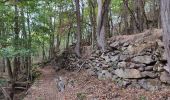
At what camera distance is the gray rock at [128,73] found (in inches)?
336

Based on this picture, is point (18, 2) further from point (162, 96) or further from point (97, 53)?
point (162, 96)

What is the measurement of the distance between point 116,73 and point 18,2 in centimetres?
744

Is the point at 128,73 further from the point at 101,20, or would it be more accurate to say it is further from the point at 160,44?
the point at 101,20

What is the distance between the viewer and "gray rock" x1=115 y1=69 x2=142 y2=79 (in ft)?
28.0

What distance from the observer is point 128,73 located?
355 inches

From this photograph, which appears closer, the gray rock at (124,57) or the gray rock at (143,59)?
the gray rock at (143,59)

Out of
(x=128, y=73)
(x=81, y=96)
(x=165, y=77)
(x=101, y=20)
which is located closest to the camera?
(x=165, y=77)

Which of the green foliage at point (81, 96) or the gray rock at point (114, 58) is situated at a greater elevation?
the gray rock at point (114, 58)

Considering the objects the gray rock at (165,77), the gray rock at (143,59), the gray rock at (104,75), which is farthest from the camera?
the gray rock at (104,75)

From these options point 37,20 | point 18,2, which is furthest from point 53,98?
point 37,20

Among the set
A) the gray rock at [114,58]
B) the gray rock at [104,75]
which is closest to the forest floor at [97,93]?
the gray rock at [104,75]

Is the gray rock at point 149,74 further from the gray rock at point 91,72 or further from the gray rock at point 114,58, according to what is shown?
the gray rock at point 91,72

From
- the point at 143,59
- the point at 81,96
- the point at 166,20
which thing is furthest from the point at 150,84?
the point at 166,20

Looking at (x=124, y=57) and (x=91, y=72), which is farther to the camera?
(x=91, y=72)
